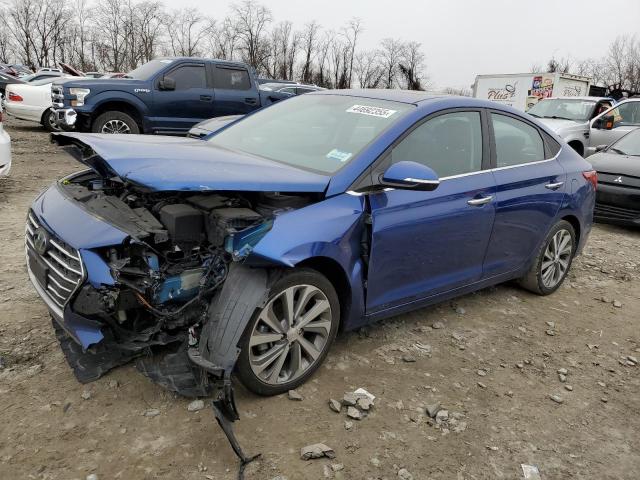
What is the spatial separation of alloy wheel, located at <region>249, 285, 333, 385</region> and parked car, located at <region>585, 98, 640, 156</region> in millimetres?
8881

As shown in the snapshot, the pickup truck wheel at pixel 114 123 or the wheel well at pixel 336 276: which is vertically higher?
the pickup truck wheel at pixel 114 123

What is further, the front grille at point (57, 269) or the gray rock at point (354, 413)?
the gray rock at point (354, 413)

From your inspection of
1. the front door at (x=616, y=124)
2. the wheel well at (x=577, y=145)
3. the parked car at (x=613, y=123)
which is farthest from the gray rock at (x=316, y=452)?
the wheel well at (x=577, y=145)

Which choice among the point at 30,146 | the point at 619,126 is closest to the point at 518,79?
the point at 619,126

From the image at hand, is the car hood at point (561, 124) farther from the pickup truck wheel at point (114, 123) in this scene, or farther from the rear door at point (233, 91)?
the pickup truck wheel at point (114, 123)

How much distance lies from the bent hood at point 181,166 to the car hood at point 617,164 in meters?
6.05

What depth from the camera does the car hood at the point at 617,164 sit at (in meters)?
7.29

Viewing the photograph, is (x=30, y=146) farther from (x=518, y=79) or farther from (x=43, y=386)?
(x=518, y=79)

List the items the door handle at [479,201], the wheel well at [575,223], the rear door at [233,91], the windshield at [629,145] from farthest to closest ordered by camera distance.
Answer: the rear door at [233,91] → the windshield at [629,145] → the wheel well at [575,223] → the door handle at [479,201]

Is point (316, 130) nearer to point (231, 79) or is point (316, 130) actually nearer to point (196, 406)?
point (196, 406)

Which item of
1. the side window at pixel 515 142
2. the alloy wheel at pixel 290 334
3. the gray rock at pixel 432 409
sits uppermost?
the side window at pixel 515 142

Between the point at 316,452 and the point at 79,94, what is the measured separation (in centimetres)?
833

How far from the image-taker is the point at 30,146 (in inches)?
440

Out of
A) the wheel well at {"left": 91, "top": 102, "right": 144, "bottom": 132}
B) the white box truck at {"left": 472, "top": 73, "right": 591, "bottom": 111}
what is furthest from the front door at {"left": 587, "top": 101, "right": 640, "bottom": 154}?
the wheel well at {"left": 91, "top": 102, "right": 144, "bottom": 132}
